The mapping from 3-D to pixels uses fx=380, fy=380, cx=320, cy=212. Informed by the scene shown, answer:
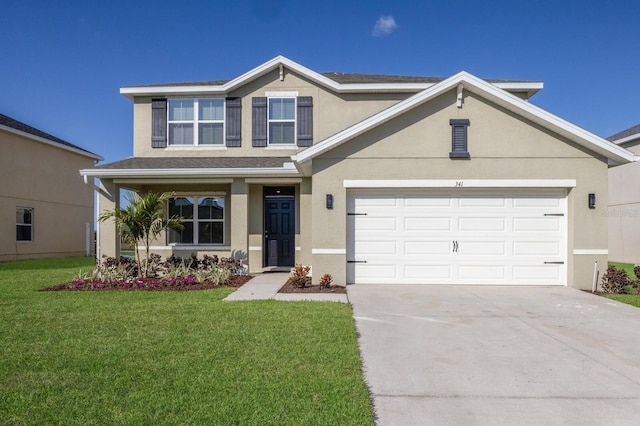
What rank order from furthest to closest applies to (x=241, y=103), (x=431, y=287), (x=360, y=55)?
(x=360, y=55) → (x=241, y=103) → (x=431, y=287)

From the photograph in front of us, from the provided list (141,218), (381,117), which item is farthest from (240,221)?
(381,117)

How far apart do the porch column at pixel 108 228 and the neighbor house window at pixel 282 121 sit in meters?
5.02

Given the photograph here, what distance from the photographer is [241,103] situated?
1248 cm

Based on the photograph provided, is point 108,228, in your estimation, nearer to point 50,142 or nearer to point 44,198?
point 44,198

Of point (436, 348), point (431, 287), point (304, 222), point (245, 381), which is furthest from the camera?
point (304, 222)

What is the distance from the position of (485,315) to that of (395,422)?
4216 millimetres

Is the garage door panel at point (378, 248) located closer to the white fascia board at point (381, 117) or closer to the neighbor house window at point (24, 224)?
the white fascia board at point (381, 117)

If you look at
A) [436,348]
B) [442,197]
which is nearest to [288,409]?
[436,348]

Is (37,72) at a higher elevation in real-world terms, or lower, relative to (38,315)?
higher

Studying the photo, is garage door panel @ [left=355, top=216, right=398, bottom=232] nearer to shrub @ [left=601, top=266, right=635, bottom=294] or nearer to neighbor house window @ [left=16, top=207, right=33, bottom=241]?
shrub @ [left=601, top=266, right=635, bottom=294]

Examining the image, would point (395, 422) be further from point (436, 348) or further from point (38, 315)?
point (38, 315)

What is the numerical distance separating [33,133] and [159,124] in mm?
9367

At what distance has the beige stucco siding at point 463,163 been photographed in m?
9.11

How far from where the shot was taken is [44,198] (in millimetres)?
18094
